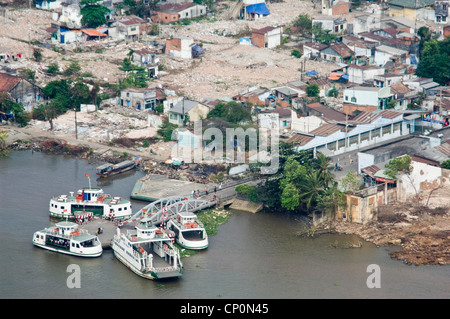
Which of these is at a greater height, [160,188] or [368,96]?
[368,96]

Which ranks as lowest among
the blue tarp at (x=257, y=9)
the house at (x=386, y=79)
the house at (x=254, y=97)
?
the house at (x=254, y=97)

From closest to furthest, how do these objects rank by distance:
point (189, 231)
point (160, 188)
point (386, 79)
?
point (189, 231)
point (160, 188)
point (386, 79)

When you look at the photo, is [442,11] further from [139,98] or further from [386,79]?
[139,98]

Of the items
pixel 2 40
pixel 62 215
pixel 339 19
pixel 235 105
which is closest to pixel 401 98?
pixel 235 105

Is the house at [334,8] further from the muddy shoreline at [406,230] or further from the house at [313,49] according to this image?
the muddy shoreline at [406,230]

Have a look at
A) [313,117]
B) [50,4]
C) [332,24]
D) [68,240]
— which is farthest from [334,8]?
[68,240]

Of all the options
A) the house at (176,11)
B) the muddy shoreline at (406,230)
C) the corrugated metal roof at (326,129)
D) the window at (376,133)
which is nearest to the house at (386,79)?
the window at (376,133)

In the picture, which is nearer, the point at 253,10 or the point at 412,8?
the point at 412,8
